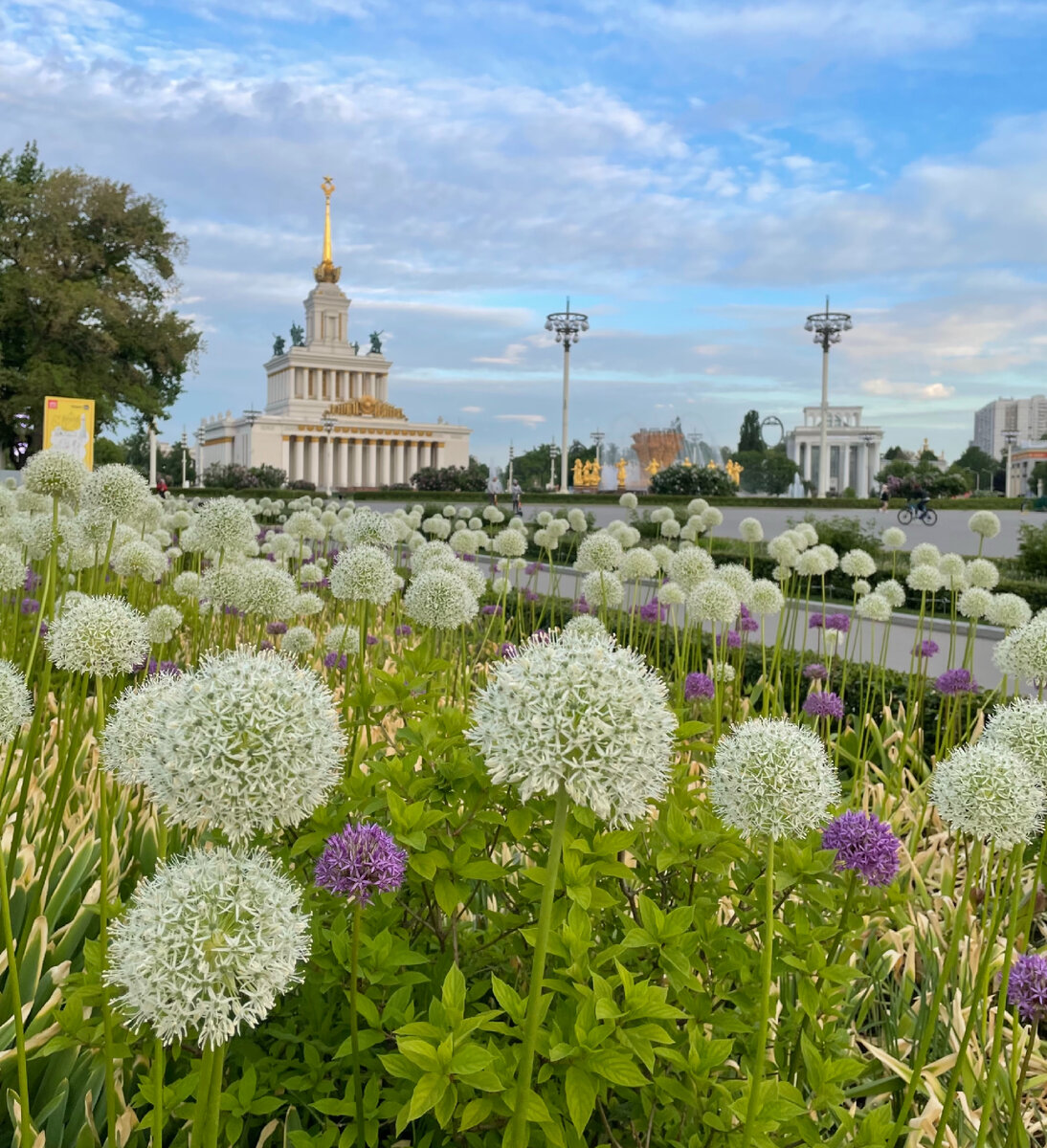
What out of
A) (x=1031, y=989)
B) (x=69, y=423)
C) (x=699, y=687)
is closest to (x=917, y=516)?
(x=69, y=423)

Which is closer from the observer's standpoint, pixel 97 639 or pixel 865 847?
pixel 865 847

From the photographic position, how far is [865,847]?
2.21 meters

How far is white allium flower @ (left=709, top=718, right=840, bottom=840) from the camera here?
191cm

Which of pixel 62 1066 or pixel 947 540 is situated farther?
pixel 947 540

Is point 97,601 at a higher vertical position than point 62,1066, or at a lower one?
higher

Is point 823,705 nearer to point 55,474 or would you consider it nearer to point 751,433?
point 55,474

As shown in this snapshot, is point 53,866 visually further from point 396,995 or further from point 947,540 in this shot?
point 947,540

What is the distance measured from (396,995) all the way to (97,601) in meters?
1.51

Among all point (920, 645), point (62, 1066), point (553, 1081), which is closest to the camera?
point (553, 1081)

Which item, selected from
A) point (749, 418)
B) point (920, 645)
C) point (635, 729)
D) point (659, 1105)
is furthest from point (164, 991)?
point (749, 418)

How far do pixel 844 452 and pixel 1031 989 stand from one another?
5081 inches

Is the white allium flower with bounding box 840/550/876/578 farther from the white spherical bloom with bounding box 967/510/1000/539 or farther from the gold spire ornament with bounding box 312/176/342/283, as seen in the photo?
the gold spire ornament with bounding box 312/176/342/283

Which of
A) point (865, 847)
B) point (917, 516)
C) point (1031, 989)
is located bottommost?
point (1031, 989)

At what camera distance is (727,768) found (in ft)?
6.59
